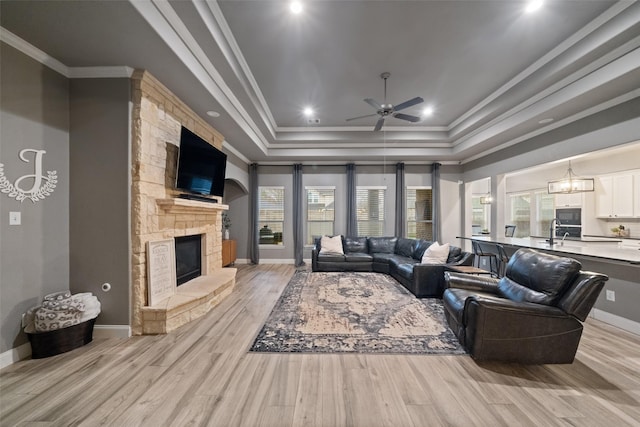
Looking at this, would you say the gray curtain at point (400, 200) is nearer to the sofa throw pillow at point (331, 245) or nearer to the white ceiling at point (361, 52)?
the sofa throw pillow at point (331, 245)

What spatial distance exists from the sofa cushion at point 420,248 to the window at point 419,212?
5.86 ft

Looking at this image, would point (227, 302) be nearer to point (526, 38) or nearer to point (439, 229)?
point (526, 38)

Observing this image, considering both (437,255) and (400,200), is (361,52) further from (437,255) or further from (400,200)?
(400,200)

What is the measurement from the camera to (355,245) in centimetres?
646

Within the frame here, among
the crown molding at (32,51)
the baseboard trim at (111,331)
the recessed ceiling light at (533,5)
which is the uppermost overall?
the recessed ceiling light at (533,5)

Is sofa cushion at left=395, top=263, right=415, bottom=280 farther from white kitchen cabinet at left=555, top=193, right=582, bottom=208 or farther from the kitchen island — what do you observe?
white kitchen cabinet at left=555, top=193, right=582, bottom=208

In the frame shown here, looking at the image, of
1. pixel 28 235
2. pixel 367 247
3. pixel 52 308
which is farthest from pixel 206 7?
pixel 367 247

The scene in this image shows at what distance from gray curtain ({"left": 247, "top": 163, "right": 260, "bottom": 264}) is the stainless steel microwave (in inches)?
334

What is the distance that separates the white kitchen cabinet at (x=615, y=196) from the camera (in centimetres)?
531

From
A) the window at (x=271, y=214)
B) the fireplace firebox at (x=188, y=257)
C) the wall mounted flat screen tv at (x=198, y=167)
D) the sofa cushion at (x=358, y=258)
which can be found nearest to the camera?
the wall mounted flat screen tv at (x=198, y=167)

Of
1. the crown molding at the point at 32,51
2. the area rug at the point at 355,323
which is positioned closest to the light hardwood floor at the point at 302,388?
the area rug at the point at 355,323

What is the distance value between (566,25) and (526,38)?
333 mm

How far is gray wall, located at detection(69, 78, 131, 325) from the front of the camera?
2.72 meters

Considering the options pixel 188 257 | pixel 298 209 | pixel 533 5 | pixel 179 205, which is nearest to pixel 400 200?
pixel 298 209
